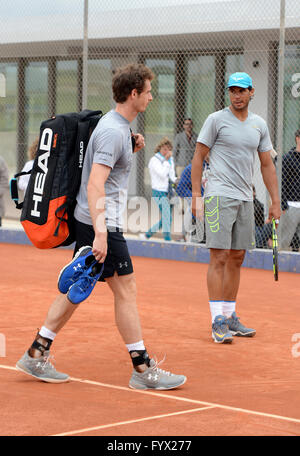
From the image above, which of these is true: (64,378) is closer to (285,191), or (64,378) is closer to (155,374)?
(155,374)

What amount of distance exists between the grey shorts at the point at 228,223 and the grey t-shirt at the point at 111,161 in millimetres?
1796

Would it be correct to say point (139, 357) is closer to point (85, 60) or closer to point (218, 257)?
point (218, 257)

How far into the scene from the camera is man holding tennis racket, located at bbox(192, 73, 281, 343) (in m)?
7.30

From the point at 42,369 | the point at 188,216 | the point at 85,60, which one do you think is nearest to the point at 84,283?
the point at 42,369

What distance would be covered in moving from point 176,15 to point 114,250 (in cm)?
1013

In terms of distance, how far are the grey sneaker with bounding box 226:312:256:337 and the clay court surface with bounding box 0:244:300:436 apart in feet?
0.37

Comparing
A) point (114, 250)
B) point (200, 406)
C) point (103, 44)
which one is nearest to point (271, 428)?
point (200, 406)

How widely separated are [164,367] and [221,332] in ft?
3.34

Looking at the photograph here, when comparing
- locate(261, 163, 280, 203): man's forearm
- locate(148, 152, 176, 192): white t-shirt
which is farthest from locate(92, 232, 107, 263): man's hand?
locate(148, 152, 176, 192): white t-shirt

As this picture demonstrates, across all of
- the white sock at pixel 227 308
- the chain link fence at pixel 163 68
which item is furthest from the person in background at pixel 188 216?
the white sock at pixel 227 308

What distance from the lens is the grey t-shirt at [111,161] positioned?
211 inches

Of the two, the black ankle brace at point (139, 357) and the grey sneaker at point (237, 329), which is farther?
the grey sneaker at point (237, 329)

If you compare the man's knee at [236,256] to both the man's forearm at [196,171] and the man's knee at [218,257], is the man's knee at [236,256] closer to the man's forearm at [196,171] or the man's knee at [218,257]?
the man's knee at [218,257]

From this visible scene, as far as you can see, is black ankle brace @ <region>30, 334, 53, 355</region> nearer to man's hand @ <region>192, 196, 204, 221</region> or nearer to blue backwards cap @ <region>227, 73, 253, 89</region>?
man's hand @ <region>192, 196, 204, 221</region>
